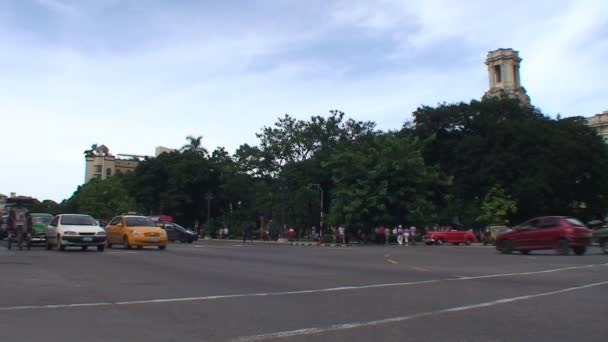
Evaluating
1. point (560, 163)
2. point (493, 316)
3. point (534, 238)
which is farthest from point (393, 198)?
point (493, 316)

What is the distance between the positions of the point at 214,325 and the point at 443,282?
6.60 m

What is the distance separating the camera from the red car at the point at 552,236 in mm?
22844

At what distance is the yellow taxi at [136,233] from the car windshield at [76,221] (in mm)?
2096

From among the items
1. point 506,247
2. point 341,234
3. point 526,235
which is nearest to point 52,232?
point 506,247

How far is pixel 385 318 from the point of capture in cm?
764

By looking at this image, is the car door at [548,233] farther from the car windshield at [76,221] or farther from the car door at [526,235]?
the car windshield at [76,221]

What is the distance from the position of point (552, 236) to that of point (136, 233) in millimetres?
17762

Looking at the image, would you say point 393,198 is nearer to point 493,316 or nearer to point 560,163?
point 560,163

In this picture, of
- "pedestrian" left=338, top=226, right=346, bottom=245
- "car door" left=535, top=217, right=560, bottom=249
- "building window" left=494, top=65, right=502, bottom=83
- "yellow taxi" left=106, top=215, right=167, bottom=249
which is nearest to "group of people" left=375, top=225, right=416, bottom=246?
"pedestrian" left=338, top=226, right=346, bottom=245

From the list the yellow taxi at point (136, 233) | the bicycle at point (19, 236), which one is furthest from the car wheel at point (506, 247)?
the bicycle at point (19, 236)

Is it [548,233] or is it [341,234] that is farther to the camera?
[341,234]

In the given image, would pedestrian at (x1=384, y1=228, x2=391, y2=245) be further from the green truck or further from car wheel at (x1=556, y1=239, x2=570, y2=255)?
the green truck

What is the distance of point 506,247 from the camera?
25.0m

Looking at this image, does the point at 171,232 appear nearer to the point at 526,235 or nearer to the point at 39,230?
the point at 39,230
